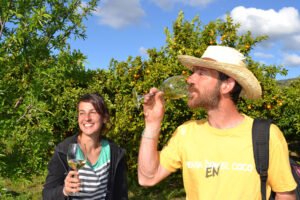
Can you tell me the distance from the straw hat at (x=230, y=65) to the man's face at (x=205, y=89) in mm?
73

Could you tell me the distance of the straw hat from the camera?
208 cm

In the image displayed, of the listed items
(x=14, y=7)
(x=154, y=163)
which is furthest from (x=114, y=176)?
(x=14, y=7)

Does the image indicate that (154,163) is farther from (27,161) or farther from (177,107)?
(177,107)

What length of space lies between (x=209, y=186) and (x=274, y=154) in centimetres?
52

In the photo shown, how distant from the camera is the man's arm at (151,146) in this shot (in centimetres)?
215

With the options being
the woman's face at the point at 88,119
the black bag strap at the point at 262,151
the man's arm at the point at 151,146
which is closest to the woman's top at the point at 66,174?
the woman's face at the point at 88,119

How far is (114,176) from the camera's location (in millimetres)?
Answer: 3000

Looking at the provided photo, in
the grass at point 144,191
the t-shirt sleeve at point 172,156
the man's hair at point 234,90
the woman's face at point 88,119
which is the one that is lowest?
the grass at point 144,191

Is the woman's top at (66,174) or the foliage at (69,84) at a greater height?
the foliage at (69,84)

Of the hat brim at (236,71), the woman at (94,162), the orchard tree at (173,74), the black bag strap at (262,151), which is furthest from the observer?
the orchard tree at (173,74)

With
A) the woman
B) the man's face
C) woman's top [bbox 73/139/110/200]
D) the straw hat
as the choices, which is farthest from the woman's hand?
the straw hat

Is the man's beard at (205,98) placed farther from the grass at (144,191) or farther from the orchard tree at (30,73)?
the grass at (144,191)

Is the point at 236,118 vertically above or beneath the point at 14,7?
beneath

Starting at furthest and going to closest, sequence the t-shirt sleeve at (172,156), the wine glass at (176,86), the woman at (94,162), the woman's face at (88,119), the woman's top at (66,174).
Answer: the woman's face at (88,119), the woman at (94,162), the woman's top at (66,174), the wine glass at (176,86), the t-shirt sleeve at (172,156)
